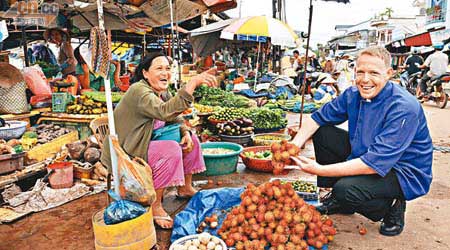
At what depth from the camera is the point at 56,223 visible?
2.82 meters

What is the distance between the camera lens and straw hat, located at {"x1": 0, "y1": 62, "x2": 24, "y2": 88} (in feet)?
14.1

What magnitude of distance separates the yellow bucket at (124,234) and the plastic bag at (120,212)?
4cm

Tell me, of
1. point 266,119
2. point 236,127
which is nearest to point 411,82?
point 266,119

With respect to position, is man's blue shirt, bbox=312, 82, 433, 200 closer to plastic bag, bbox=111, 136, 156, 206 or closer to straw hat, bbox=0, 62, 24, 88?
plastic bag, bbox=111, 136, 156, 206

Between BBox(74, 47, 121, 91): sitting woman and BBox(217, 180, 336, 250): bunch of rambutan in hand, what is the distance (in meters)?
4.17

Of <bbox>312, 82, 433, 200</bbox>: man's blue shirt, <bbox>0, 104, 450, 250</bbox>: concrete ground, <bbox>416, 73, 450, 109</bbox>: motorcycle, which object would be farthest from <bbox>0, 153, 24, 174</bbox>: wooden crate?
<bbox>416, 73, 450, 109</bbox>: motorcycle

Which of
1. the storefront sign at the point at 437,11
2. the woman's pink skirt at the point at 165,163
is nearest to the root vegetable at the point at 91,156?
the woman's pink skirt at the point at 165,163

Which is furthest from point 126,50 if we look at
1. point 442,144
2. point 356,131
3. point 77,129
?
point 356,131

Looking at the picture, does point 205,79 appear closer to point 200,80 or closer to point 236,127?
point 200,80

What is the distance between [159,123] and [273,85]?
8606mm

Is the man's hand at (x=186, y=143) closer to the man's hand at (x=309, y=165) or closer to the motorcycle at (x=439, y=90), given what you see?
the man's hand at (x=309, y=165)

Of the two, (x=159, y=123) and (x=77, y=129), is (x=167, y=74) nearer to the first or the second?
(x=159, y=123)

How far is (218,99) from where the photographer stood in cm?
768

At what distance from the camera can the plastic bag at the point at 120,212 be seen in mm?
2098
